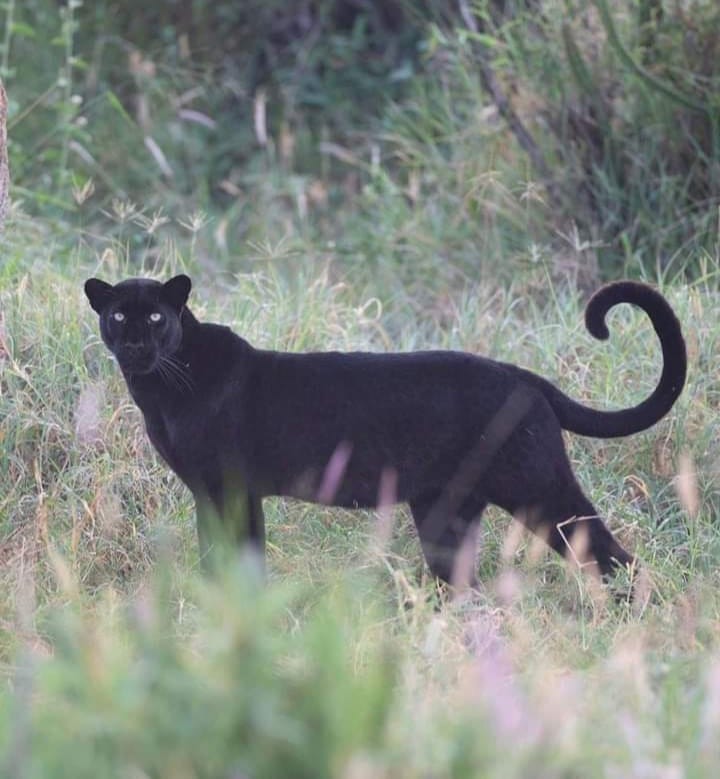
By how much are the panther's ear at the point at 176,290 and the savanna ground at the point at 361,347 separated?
28.4 inches

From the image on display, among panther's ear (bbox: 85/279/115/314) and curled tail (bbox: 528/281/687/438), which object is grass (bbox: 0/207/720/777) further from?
panther's ear (bbox: 85/279/115/314)

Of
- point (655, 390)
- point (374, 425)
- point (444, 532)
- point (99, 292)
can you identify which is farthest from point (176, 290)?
point (655, 390)

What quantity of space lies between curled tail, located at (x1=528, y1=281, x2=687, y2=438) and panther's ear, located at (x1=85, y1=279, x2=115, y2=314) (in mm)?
1253

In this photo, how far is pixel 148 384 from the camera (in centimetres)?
393

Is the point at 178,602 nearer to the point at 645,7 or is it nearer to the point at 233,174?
the point at 645,7

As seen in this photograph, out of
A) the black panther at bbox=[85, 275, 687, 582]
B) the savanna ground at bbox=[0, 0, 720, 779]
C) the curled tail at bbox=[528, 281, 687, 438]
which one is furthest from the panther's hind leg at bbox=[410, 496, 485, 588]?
the curled tail at bbox=[528, 281, 687, 438]

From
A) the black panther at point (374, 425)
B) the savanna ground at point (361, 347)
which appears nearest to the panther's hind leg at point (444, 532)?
the black panther at point (374, 425)

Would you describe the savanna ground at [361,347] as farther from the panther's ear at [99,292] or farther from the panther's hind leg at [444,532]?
the panther's ear at [99,292]

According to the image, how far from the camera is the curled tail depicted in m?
3.87

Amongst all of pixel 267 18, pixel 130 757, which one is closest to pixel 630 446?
pixel 130 757

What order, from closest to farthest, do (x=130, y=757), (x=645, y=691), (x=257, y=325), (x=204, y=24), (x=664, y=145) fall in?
(x=130, y=757)
(x=645, y=691)
(x=257, y=325)
(x=664, y=145)
(x=204, y=24)

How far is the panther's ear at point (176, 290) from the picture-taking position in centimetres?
390

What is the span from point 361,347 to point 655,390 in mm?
1594

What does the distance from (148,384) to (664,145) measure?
11.2ft
